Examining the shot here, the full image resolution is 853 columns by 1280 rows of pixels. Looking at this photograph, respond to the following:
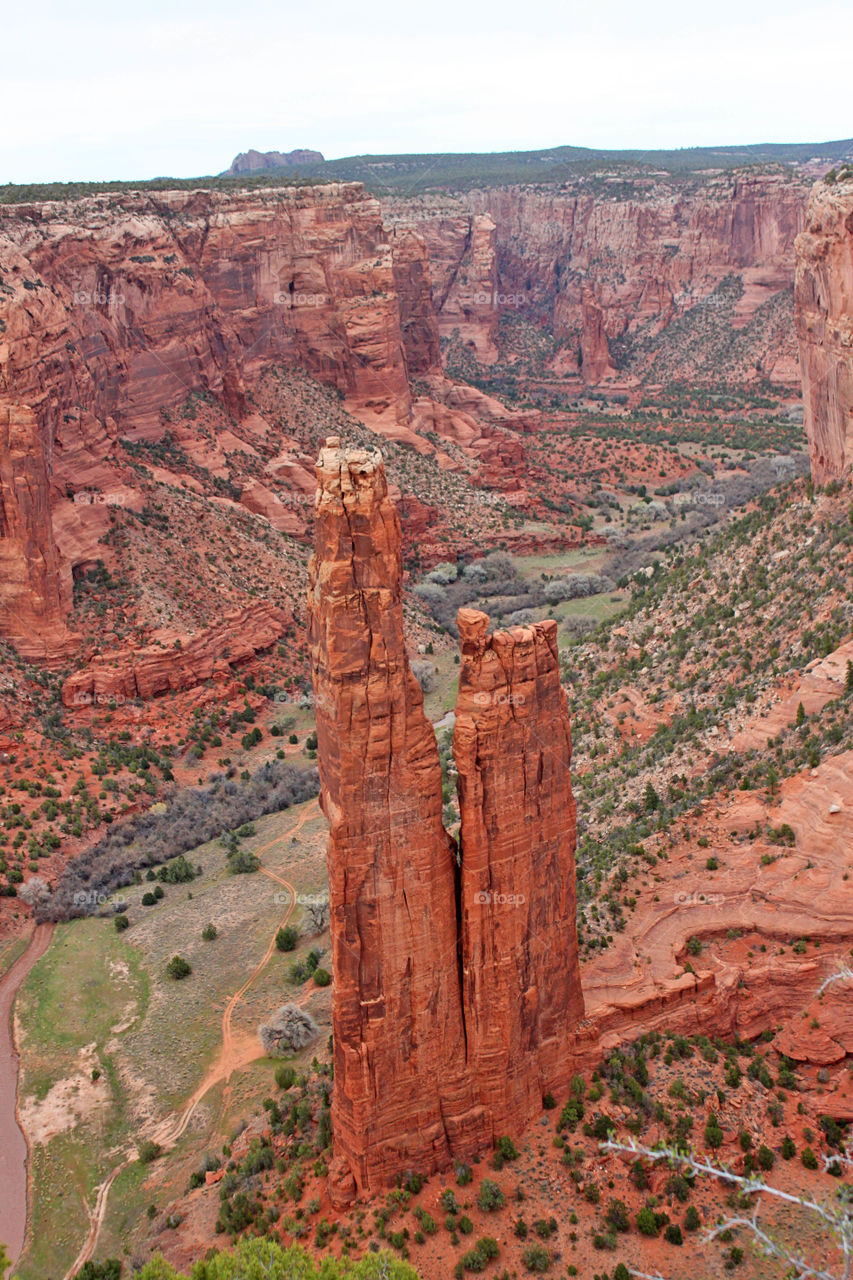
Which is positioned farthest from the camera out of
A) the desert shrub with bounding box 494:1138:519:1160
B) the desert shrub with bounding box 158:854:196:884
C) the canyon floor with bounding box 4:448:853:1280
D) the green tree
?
the desert shrub with bounding box 158:854:196:884

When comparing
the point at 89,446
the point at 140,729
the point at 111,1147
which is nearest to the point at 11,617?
the point at 140,729

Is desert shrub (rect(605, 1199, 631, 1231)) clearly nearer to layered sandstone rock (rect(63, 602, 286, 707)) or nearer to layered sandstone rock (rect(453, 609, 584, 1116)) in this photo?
layered sandstone rock (rect(453, 609, 584, 1116))

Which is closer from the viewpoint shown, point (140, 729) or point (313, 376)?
point (140, 729)

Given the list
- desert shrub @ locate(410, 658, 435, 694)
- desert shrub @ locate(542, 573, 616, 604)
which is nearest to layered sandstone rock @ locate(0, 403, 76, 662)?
desert shrub @ locate(410, 658, 435, 694)

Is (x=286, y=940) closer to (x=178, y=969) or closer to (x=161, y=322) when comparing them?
(x=178, y=969)

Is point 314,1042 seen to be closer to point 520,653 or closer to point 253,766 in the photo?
point 520,653

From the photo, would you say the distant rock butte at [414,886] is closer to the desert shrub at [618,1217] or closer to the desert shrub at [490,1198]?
the desert shrub at [490,1198]

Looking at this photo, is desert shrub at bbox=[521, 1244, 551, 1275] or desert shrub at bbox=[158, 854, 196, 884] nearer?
desert shrub at bbox=[521, 1244, 551, 1275]
